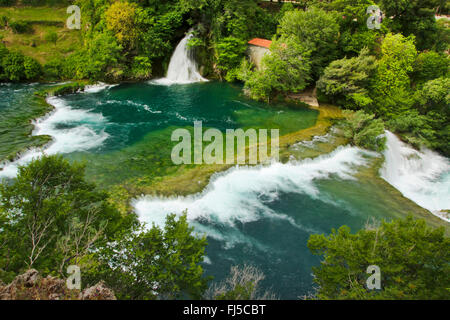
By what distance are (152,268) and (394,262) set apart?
7244 mm

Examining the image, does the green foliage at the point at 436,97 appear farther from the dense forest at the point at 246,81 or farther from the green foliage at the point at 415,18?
the green foliage at the point at 415,18

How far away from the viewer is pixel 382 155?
2234 centimetres

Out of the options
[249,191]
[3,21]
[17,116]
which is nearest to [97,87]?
[17,116]

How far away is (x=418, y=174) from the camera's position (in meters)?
23.2

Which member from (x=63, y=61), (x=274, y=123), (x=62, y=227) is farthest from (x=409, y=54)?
(x=63, y=61)

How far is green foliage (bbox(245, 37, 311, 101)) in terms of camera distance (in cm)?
2886

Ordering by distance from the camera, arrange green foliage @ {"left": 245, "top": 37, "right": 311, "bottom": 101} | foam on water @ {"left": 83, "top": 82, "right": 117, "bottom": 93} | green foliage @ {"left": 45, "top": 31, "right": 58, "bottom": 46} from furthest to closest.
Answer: green foliage @ {"left": 45, "top": 31, "right": 58, "bottom": 46} < foam on water @ {"left": 83, "top": 82, "right": 117, "bottom": 93} < green foliage @ {"left": 245, "top": 37, "right": 311, "bottom": 101}

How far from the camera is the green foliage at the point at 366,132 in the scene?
22375mm


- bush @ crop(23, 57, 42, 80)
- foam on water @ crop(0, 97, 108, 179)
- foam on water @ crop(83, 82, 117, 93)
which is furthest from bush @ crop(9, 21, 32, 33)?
foam on water @ crop(0, 97, 108, 179)

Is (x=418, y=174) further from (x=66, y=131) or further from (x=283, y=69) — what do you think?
(x=66, y=131)

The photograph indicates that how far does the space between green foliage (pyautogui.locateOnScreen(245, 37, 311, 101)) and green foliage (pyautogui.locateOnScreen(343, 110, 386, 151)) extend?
837 centimetres

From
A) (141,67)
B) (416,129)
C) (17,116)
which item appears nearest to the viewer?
(17,116)

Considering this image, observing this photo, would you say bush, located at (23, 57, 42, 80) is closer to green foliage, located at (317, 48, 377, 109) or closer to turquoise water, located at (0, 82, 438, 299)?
turquoise water, located at (0, 82, 438, 299)

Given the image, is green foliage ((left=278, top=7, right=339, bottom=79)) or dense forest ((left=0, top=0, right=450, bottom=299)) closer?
dense forest ((left=0, top=0, right=450, bottom=299))
